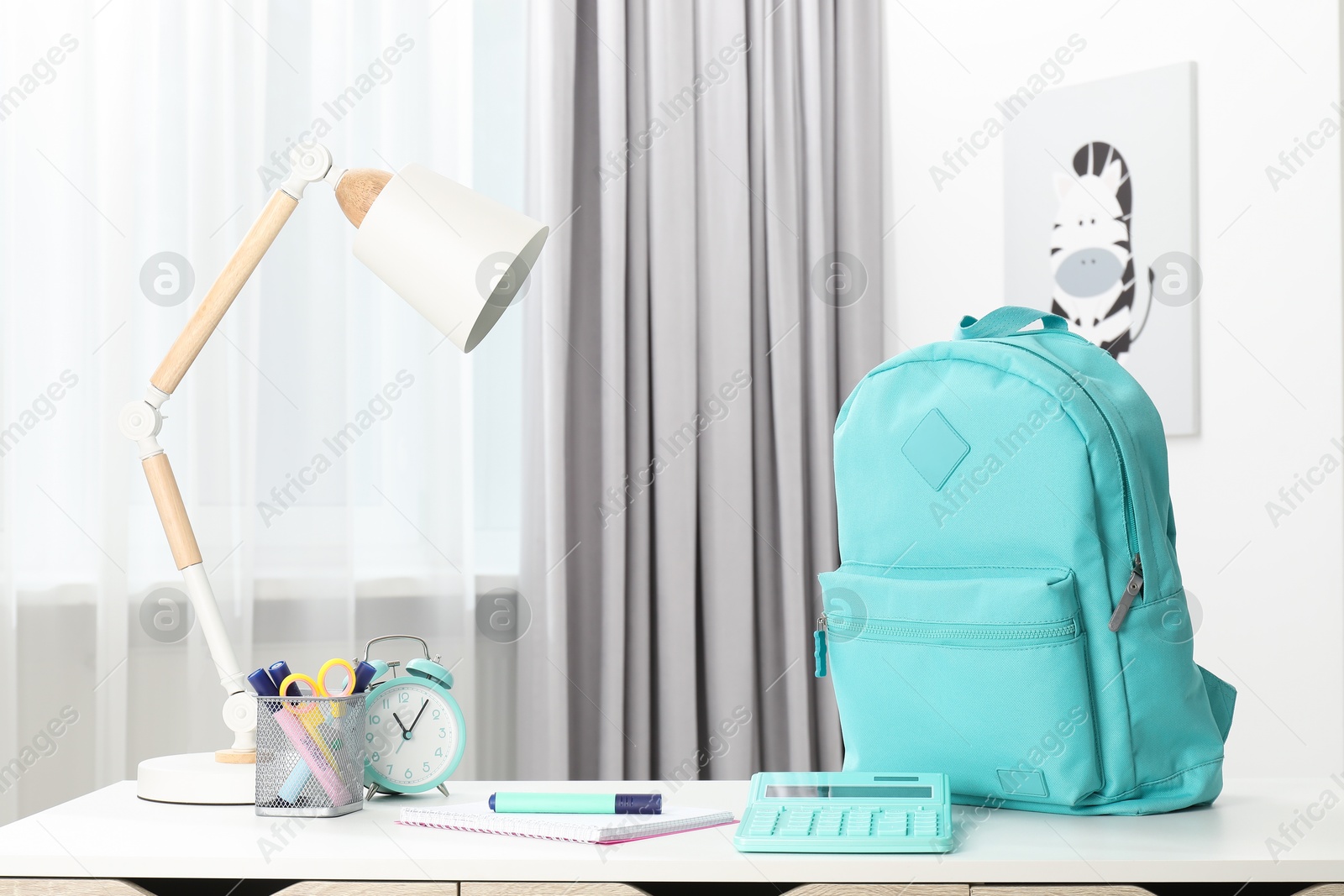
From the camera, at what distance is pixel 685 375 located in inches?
74.5

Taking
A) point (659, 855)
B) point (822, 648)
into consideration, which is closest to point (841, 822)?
point (659, 855)

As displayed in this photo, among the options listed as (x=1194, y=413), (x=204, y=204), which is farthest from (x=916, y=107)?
(x=204, y=204)

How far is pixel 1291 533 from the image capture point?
1651 mm

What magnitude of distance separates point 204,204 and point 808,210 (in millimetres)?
991

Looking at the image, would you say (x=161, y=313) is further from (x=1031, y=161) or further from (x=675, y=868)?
(x=1031, y=161)

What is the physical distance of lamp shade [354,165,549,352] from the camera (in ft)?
2.92

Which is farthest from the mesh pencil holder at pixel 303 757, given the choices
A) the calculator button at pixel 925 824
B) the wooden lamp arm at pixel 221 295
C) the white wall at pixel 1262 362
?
the white wall at pixel 1262 362

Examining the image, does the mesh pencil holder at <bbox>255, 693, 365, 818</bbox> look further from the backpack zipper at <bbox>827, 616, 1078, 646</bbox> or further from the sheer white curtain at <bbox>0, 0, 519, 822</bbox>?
the sheer white curtain at <bbox>0, 0, 519, 822</bbox>

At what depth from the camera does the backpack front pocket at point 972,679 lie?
0.82m

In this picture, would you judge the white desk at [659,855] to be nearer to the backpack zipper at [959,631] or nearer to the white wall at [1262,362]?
the backpack zipper at [959,631]

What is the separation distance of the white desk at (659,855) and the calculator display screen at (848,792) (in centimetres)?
4

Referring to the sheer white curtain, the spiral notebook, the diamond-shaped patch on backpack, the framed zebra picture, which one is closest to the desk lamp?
the spiral notebook

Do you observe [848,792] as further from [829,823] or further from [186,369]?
[186,369]

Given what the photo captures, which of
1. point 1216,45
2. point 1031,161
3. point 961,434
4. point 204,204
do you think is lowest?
point 961,434
